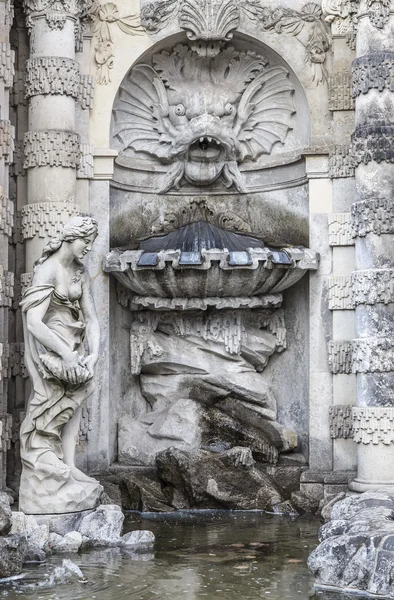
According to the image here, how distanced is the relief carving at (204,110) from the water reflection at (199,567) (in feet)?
13.1

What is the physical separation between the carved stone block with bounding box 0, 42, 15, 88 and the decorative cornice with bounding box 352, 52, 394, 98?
11.0 ft

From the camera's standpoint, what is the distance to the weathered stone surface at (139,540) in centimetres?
855

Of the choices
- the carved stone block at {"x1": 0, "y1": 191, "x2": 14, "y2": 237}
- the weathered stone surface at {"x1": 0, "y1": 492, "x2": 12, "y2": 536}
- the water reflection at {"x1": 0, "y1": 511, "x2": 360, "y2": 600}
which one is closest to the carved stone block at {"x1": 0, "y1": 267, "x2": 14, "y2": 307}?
the carved stone block at {"x1": 0, "y1": 191, "x2": 14, "y2": 237}

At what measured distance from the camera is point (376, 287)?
10.2 metres

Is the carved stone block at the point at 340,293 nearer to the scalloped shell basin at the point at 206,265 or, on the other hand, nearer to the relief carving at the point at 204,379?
the scalloped shell basin at the point at 206,265

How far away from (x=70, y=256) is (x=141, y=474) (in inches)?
112

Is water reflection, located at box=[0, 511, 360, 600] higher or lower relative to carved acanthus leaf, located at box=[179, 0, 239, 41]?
lower

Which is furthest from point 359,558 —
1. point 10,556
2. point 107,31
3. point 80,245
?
point 107,31

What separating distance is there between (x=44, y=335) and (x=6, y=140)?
2313 millimetres

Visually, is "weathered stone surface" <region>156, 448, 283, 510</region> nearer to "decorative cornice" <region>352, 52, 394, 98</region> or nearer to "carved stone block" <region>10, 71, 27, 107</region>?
"decorative cornice" <region>352, 52, 394, 98</region>

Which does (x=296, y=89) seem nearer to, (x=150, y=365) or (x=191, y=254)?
(x=191, y=254)

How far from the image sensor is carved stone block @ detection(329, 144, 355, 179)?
10906 millimetres

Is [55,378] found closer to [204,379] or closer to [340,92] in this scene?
[204,379]

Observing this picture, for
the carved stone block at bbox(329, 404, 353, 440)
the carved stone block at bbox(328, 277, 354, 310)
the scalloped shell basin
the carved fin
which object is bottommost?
the carved stone block at bbox(329, 404, 353, 440)
